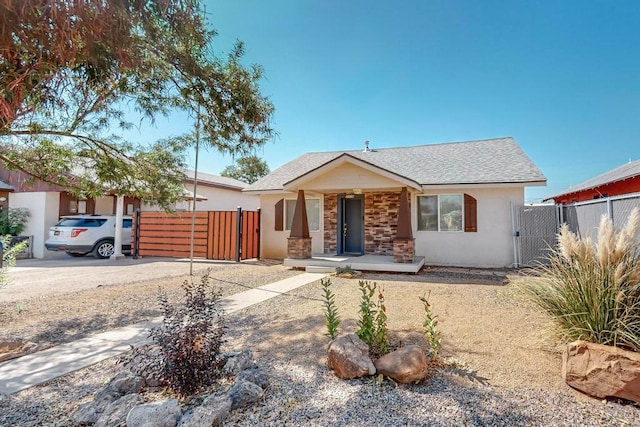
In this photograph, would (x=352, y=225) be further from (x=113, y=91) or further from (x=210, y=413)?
(x=210, y=413)

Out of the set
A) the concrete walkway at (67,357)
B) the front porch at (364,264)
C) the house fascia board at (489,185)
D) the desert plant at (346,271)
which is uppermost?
the house fascia board at (489,185)

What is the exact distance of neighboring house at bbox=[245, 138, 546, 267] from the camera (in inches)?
382

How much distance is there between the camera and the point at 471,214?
10.4 m

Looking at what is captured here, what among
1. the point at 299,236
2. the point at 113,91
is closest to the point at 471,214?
the point at 299,236

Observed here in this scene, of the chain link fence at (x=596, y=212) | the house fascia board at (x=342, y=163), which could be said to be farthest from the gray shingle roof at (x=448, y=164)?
the chain link fence at (x=596, y=212)

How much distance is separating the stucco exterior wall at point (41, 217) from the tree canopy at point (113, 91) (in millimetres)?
9768

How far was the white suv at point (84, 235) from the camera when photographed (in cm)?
1210

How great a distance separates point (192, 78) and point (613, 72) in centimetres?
→ 1448

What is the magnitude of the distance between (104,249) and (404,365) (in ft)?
47.5

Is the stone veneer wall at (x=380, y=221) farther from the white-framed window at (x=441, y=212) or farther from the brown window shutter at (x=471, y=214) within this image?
the brown window shutter at (x=471, y=214)

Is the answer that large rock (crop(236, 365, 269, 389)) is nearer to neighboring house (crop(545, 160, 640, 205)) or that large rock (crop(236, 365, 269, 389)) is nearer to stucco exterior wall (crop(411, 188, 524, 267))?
A: stucco exterior wall (crop(411, 188, 524, 267))

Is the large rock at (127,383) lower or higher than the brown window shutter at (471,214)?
lower

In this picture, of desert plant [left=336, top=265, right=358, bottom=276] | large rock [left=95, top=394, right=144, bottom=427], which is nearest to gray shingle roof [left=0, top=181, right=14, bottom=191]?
desert plant [left=336, top=265, right=358, bottom=276]

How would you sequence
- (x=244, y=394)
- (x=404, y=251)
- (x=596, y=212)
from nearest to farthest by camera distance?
(x=244, y=394) < (x=596, y=212) < (x=404, y=251)
